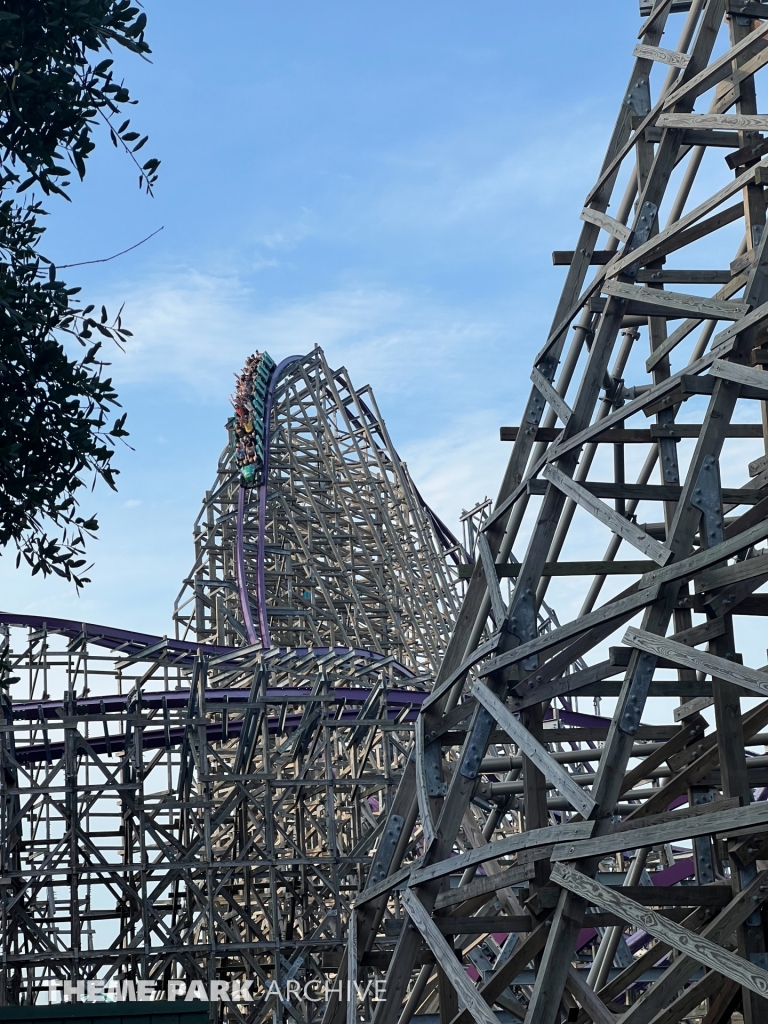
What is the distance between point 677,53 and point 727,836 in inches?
167

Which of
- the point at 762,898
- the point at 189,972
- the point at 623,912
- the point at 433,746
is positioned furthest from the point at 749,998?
the point at 189,972

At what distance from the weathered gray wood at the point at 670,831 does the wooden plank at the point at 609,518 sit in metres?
1.11

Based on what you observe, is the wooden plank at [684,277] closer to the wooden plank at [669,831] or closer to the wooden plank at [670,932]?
the wooden plank at [669,831]

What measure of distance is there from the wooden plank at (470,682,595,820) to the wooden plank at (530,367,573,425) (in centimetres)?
145

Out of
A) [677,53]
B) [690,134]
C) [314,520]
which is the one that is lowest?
[690,134]

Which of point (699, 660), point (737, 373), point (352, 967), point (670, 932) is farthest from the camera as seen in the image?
point (352, 967)

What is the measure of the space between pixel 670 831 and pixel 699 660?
671mm

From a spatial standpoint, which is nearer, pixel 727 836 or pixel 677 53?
pixel 727 836

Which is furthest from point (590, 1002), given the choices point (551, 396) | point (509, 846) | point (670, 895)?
point (551, 396)

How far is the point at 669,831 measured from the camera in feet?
16.8

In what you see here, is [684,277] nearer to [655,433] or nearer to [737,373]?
[655,433]

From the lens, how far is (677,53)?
7.38 m

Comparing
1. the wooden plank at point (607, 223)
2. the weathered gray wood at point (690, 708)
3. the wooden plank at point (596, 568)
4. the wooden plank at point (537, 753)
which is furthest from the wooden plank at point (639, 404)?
the weathered gray wood at point (690, 708)

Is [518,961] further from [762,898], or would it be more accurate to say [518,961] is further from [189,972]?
[189,972]
